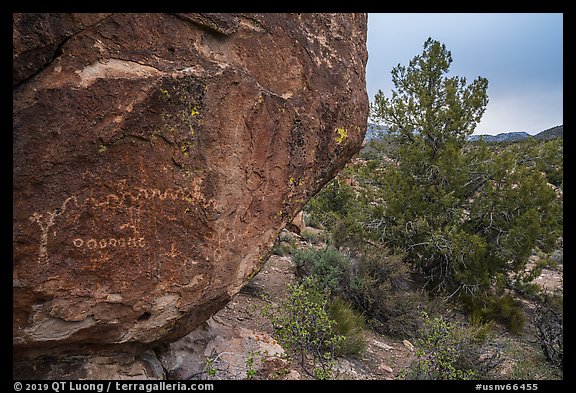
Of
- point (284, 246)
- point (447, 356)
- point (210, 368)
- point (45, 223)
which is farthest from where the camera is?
point (284, 246)

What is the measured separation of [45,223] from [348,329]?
144 inches

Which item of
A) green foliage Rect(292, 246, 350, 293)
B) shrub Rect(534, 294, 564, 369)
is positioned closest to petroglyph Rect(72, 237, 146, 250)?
green foliage Rect(292, 246, 350, 293)

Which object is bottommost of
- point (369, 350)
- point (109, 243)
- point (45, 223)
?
point (369, 350)

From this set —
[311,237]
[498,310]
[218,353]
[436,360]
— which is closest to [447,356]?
[436,360]

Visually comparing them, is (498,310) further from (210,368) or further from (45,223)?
(45,223)

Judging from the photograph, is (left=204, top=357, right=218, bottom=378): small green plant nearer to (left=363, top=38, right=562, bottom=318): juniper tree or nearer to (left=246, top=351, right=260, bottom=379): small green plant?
(left=246, top=351, right=260, bottom=379): small green plant

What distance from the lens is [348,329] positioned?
476 cm

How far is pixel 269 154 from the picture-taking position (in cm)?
275

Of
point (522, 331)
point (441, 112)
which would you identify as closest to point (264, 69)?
point (441, 112)

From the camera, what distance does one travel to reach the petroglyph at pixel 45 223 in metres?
2.06

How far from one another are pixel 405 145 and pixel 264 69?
591 cm

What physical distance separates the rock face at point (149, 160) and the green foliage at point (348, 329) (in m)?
2.08

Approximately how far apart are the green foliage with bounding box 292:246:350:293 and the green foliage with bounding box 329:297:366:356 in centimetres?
57

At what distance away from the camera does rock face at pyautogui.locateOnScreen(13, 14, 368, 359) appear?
205cm
